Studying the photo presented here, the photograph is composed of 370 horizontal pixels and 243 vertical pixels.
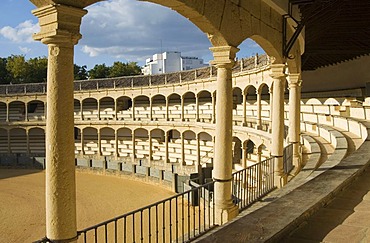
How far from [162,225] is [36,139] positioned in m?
27.2

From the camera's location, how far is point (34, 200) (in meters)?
20.9

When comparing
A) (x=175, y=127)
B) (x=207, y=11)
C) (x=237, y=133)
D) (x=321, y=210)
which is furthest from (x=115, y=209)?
(x=321, y=210)

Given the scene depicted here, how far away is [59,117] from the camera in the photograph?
3666mm

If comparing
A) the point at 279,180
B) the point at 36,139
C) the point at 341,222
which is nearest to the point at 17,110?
the point at 36,139

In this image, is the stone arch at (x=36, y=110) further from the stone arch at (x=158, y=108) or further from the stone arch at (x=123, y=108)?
the stone arch at (x=158, y=108)

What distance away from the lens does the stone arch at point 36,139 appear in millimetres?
36500

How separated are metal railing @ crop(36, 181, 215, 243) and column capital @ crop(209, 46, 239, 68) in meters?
2.18

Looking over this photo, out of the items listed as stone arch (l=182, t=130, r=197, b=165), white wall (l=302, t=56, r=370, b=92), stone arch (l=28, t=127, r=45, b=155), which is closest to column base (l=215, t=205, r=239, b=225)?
white wall (l=302, t=56, r=370, b=92)

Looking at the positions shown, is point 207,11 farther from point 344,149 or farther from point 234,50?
point 344,149

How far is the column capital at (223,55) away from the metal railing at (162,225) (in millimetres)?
2175

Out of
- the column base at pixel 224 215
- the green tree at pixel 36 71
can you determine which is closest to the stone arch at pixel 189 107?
the column base at pixel 224 215

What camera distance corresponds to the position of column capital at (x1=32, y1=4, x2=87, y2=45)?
139 inches

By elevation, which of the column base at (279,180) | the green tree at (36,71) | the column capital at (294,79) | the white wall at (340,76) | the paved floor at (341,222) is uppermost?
the green tree at (36,71)

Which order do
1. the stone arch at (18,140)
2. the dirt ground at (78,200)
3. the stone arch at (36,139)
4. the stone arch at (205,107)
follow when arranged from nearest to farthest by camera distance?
the dirt ground at (78,200)
the stone arch at (205,107)
the stone arch at (18,140)
the stone arch at (36,139)
